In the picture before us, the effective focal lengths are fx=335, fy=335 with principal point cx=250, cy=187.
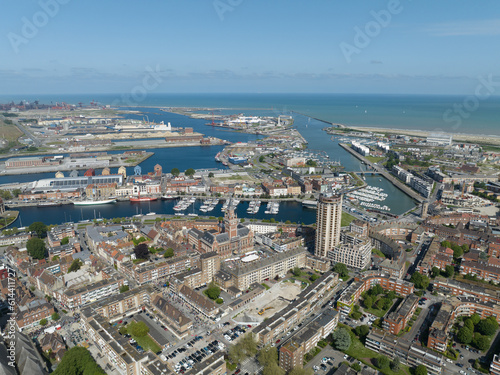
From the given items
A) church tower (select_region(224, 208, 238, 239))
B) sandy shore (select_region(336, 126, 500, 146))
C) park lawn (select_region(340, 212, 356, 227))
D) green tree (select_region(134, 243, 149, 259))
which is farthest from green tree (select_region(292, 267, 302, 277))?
sandy shore (select_region(336, 126, 500, 146))

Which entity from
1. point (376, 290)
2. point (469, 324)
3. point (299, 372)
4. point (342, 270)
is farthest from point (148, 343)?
point (469, 324)

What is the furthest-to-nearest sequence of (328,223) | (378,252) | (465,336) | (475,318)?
(378,252) → (328,223) → (475,318) → (465,336)

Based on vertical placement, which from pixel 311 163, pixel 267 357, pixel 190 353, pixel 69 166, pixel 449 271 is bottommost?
pixel 190 353

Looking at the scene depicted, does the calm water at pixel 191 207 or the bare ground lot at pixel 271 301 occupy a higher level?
the calm water at pixel 191 207

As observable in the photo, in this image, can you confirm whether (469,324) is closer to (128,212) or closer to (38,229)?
(128,212)

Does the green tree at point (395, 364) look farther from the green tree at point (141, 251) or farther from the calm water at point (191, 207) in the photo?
the calm water at point (191, 207)

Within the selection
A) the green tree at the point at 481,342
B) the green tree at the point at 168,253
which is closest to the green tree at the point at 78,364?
the green tree at the point at 168,253
